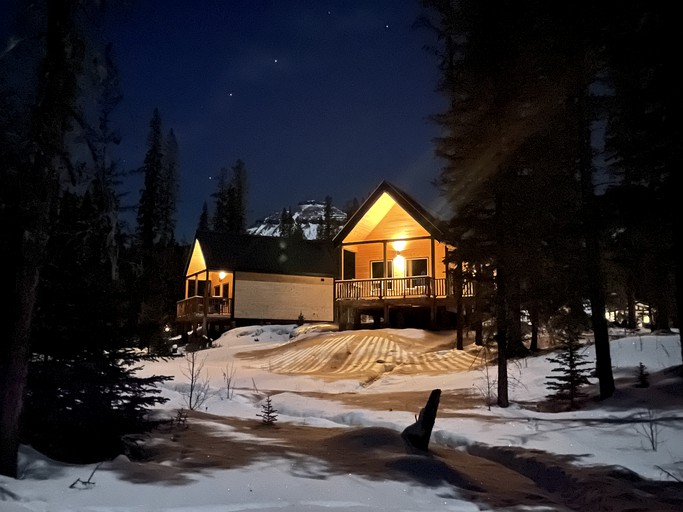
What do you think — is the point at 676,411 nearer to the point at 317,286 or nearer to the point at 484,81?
the point at 484,81

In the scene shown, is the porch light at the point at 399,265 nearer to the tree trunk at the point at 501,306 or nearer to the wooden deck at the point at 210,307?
the wooden deck at the point at 210,307

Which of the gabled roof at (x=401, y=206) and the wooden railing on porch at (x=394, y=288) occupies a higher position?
the gabled roof at (x=401, y=206)

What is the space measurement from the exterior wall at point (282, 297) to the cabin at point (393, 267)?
21.3 feet

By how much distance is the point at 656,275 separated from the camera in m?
10.4

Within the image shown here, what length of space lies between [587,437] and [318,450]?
4.29 m

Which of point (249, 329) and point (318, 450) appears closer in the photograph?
point (318, 450)

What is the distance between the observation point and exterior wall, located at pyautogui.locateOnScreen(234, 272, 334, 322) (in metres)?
36.0

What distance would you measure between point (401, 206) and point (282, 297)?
41.1 ft

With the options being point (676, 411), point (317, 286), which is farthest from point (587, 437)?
point (317, 286)

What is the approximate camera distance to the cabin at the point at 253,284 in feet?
117

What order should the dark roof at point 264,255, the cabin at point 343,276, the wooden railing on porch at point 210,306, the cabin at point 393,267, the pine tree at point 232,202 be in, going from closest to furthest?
the cabin at point 393,267 → the cabin at point 343,276 → the wooden railing on porch at point 210,306 → the dark roof at point 264,255 → the pine tree at point 232,202

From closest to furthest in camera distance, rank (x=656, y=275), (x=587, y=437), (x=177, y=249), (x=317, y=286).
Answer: (x=587, y=437), (x=656, y=275), (x=317, y=286), (x=177, y=249)

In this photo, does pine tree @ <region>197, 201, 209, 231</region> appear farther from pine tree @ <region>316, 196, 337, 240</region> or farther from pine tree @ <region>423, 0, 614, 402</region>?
pine tree @ <region>423, 0, 614, 402</region>

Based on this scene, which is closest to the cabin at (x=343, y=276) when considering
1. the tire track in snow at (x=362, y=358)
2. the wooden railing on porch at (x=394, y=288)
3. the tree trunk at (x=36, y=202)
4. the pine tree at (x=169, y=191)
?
the wooden railing on porch at (x=394, y=288)
